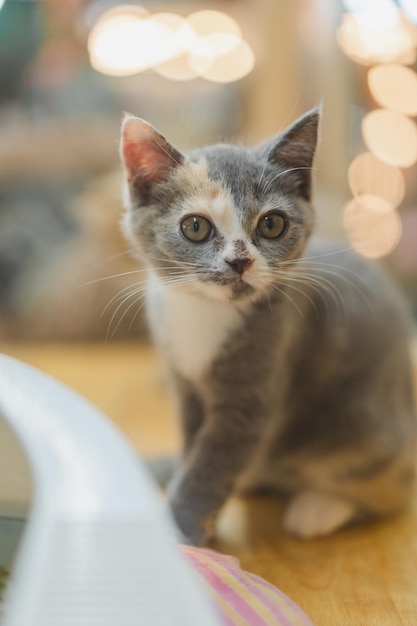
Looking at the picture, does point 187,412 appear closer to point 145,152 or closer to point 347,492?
point 347,492

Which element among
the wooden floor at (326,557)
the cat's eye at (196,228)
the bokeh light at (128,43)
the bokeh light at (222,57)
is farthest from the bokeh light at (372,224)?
the bokeh light at (128,43)

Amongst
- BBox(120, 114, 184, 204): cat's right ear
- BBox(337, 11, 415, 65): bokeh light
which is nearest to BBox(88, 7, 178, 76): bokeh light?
BBox(337, 11, 415, 65): bokeh light

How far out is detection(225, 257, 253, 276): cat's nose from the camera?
3.25 feet

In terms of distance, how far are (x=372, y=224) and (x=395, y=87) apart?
43 cm

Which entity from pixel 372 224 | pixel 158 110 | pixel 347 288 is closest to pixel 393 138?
pixel 372 224

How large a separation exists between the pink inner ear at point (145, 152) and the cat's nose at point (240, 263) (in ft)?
0.66

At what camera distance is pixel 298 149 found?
1078 millimetres

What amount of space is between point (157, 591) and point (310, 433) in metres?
0.82

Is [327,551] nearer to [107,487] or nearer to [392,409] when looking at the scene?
[392,409]

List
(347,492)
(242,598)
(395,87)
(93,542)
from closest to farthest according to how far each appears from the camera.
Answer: (93,542)
(242,598)
(347,492)
(395,87)

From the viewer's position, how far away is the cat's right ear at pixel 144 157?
1067 millimetres

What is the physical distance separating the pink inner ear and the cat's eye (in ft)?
0.33

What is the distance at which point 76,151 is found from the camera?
10.3 feet

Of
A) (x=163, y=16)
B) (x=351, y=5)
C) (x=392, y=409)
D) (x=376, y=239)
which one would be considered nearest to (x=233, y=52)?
(x=163, y=16)
